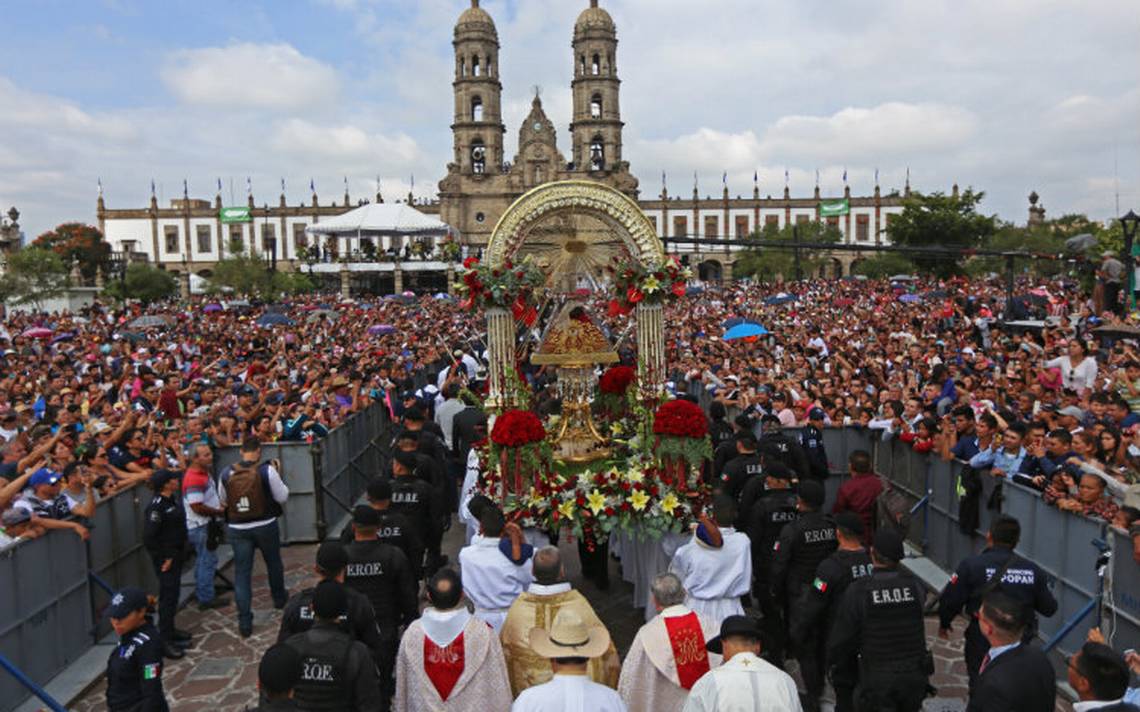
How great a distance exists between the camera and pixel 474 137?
72.3 m

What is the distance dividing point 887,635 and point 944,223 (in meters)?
48.5

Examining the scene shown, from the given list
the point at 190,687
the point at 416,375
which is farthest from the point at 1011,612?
the point at 416,375

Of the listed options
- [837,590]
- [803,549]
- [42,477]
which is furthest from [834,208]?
[42,477]

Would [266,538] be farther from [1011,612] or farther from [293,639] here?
[1011,612]

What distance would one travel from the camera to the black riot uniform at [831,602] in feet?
17.8

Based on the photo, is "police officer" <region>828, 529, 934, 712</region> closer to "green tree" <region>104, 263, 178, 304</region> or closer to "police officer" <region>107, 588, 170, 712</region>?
"police officer" <region>107, 588, 170, 712</region>

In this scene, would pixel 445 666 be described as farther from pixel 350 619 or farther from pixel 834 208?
pixel 834 208

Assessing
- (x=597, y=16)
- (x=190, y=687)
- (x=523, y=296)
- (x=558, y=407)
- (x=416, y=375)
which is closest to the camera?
(x=190, y=687)

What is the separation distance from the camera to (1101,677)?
3.63m

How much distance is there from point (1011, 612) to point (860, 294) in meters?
35.2

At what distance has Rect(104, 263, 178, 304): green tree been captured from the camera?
5047 centimetres

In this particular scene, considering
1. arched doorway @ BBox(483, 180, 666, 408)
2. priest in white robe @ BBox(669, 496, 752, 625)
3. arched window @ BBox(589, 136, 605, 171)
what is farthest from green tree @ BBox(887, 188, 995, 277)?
priest in white robe @ BBox(669, 496, 752, 625)

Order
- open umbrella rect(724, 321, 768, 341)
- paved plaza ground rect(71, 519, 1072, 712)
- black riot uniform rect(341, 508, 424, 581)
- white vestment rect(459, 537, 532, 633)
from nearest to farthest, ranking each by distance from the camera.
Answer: white vestment rect(459, 537, 532, 633) → black riot uniform rect(341, 508, 424, 581) → paved plaza ground rect(71, 519, 1072, 712) → open umbrella rect(724, 321, 768, 341)

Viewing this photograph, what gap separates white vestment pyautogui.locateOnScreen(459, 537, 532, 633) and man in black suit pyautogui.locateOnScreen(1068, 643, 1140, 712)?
134 inches
